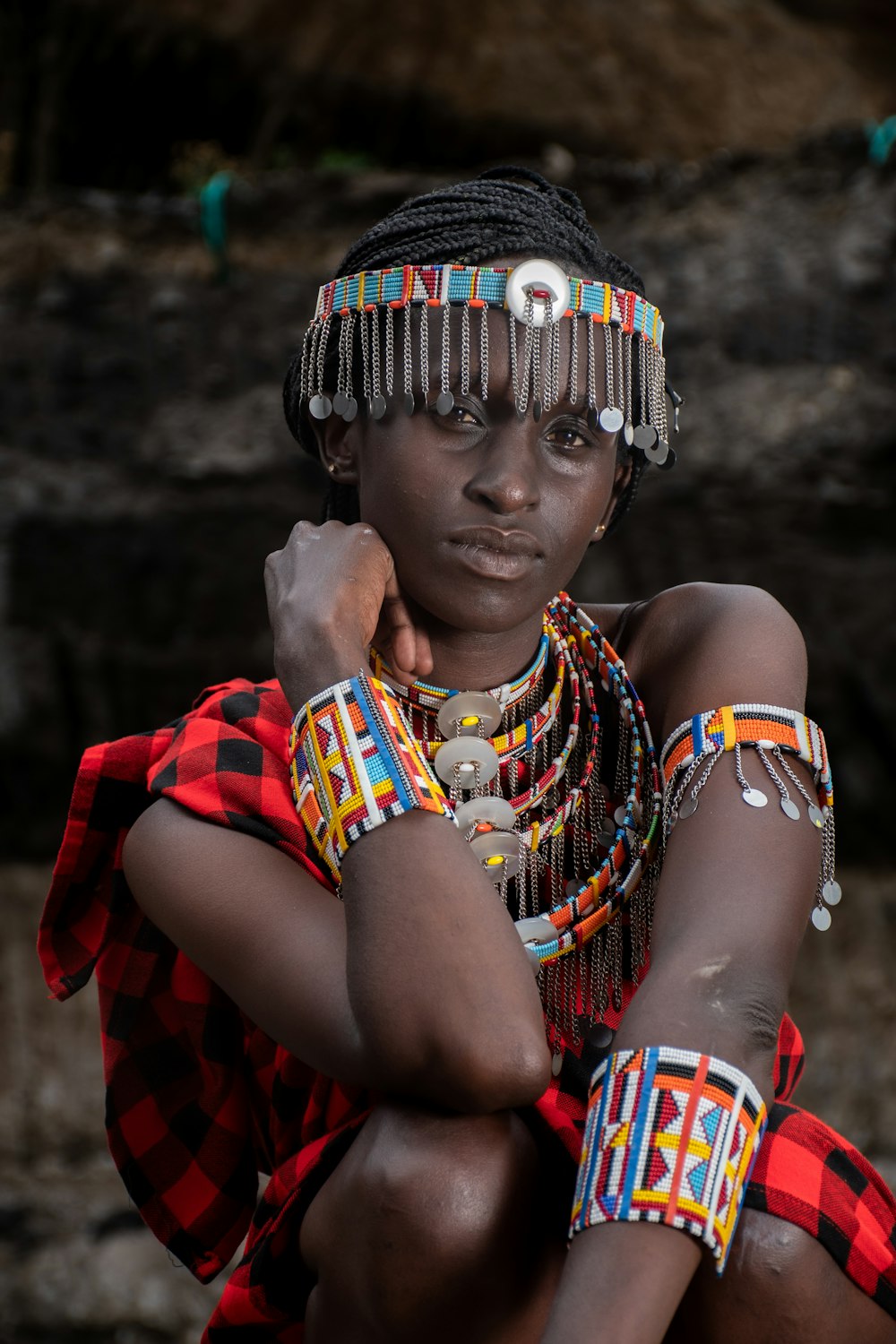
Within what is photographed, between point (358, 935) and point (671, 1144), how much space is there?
0.40 meters

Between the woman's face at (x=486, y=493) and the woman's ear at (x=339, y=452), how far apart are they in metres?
0.12

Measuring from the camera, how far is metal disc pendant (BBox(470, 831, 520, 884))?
1924mm

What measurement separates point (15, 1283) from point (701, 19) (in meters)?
4.68

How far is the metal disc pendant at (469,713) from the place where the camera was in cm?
201

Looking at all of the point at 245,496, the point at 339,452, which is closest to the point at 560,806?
the point at 339,452

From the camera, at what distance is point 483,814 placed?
1.94m

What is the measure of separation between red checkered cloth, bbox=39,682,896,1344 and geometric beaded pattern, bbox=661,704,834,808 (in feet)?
1.41

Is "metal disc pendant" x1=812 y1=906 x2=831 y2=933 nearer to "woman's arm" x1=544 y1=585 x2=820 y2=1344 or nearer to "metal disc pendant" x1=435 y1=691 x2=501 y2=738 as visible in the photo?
"woman's arm" x1=544 y1=585 x2=820 y2=1344

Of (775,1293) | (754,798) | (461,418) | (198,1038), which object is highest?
(461,418)

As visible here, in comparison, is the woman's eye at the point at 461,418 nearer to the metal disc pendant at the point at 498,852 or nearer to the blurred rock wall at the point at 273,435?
the metal disc pendant at the point at 498,852

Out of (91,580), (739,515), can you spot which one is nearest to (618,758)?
(739,515)

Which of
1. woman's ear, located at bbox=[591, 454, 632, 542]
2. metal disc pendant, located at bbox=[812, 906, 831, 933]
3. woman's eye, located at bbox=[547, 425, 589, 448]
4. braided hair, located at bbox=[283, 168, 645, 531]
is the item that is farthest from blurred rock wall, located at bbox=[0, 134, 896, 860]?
metal disc pendant, located at bbox=[812, 906, 831, 933]

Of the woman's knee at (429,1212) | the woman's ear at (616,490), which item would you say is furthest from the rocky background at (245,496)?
the woman's knee at (429,1212)

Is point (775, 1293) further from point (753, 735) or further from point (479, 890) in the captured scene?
point (753, 735)
